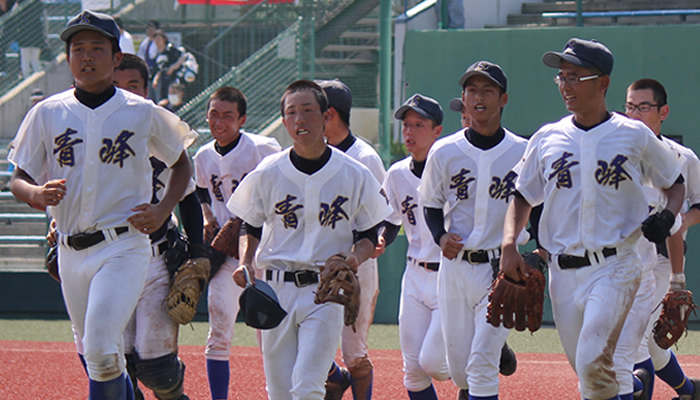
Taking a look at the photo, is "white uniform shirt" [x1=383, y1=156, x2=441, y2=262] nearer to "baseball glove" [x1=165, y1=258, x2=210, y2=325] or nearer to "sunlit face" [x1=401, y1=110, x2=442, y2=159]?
"sunlit face" [x1=401, y1=110, x2=442, y2=159]

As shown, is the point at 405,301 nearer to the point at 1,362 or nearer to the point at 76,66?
the point at 76,66

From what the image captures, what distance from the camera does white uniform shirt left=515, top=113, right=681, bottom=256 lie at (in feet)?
16.2

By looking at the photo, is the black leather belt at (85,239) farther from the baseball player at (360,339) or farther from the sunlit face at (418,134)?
the sunlit face at (418,134)

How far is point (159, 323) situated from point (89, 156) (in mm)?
1241

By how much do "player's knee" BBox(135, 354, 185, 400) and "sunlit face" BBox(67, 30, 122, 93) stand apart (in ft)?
5.47

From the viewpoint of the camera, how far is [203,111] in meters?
14.4

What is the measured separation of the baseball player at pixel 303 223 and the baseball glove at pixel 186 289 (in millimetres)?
419

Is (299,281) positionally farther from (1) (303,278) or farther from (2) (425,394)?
(2) (425,394)

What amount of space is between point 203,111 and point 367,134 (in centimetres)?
298

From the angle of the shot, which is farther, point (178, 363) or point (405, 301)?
point (405, 301)

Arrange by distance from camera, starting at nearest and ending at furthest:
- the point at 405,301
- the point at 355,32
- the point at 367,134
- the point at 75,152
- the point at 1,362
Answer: the point at 75,152, the point at 405,301, the point at 1,362, the point at 367,134, the point at 355,32

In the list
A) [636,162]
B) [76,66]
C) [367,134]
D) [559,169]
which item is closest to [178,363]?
[76,66]

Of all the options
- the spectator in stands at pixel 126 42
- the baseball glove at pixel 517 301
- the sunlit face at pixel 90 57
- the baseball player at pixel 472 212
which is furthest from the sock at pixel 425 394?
the spectator in stands at pixel 126 42

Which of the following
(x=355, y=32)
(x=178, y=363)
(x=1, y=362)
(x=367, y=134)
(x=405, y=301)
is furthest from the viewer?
(x=355, y=32)
